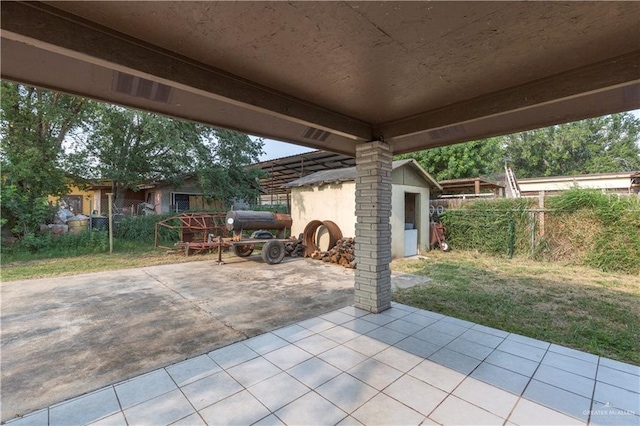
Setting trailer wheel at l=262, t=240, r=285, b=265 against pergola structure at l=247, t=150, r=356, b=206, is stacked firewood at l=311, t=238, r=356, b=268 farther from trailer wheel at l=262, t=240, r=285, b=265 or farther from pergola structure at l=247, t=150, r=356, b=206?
pergola structure at l=247, t=150, r=356, b=206

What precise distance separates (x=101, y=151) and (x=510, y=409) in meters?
13.7

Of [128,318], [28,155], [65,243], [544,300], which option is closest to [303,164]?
[65,243]

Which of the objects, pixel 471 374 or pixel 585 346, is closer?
pixel 471 374

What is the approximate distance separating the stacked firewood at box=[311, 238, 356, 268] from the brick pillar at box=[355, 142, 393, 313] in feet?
10.4

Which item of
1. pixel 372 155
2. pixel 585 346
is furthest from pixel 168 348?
pixel 585 346

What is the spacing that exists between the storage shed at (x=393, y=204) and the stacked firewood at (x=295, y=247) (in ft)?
3.51

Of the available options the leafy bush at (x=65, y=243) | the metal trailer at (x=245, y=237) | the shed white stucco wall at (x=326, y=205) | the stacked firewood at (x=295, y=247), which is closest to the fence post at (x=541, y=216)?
the shed white stucco wall at (x=326, y=205)

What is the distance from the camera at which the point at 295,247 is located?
8570 millimetres

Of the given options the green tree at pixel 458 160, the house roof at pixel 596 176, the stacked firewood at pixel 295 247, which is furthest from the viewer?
the green tree at pixel 458 160

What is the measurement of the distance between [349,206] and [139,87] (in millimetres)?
6495

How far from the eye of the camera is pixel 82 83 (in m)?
1.95

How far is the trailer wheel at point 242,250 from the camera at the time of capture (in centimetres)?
812

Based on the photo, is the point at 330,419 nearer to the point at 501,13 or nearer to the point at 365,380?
the point at 365,380

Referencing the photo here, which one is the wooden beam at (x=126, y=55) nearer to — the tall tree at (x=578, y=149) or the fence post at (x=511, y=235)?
the fence post at (x=511, y=235)
